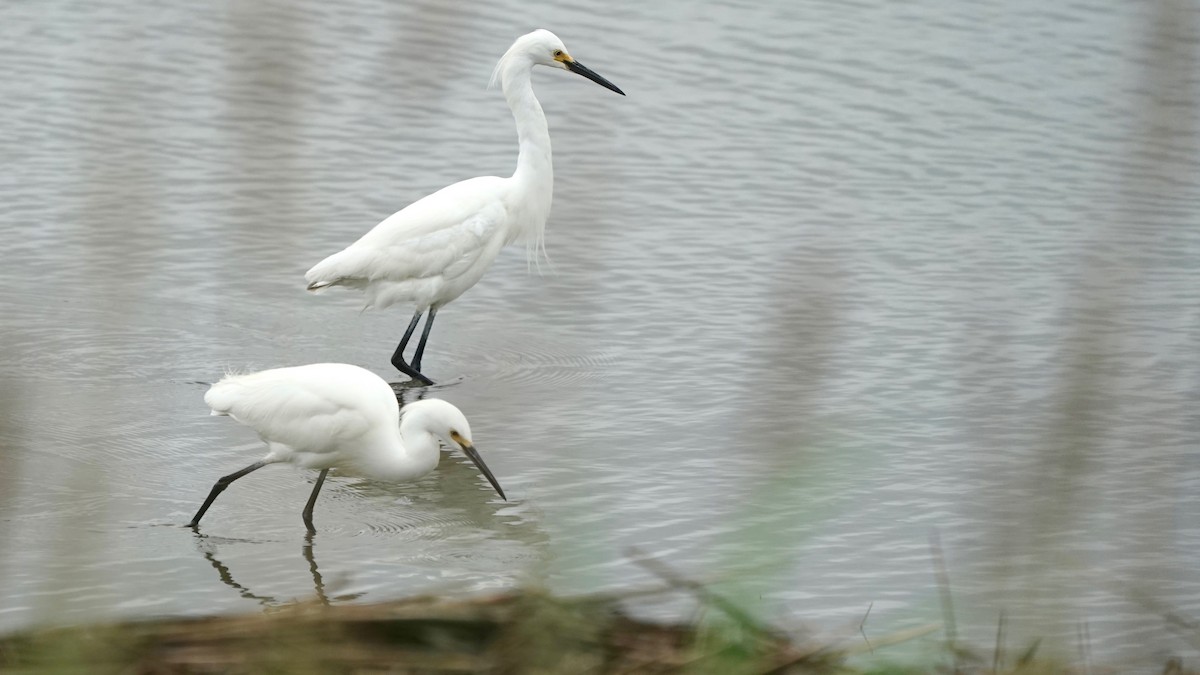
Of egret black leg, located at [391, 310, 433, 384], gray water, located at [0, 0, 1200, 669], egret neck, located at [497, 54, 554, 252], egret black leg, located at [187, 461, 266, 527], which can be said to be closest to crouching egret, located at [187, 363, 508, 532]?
egret black leg, located at [187, 461, 266, 527]

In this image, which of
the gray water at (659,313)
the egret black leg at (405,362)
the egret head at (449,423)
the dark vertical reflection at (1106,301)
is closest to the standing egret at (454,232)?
the egret black leg at (405,362)

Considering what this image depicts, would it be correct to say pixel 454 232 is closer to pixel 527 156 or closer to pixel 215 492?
pixel 527 156

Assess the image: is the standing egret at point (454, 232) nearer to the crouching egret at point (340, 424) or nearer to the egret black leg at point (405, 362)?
the egret black leg at point (405, 362)

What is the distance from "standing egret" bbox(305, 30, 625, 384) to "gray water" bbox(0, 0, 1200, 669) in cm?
33

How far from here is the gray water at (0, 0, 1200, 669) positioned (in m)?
1.74

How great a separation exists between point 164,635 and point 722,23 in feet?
14.8

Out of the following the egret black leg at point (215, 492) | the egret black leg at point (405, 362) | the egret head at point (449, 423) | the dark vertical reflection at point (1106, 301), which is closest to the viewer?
the dark vertical reflection at point (1106, 301)

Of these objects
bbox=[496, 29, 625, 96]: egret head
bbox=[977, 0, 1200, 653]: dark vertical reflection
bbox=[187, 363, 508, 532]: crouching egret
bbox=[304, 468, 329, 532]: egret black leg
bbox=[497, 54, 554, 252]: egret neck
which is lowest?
bbox=[304, 468, 329, 532]: egret black leg

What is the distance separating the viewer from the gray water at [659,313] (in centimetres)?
174

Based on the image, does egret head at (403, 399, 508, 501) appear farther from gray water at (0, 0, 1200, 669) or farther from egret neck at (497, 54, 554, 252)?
egret neck at (497, 54, 554, 252)

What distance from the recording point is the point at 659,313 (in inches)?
315

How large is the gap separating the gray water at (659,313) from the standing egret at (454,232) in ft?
1.08

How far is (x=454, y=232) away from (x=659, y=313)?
3.87ft

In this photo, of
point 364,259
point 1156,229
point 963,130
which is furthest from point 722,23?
point 963,130
